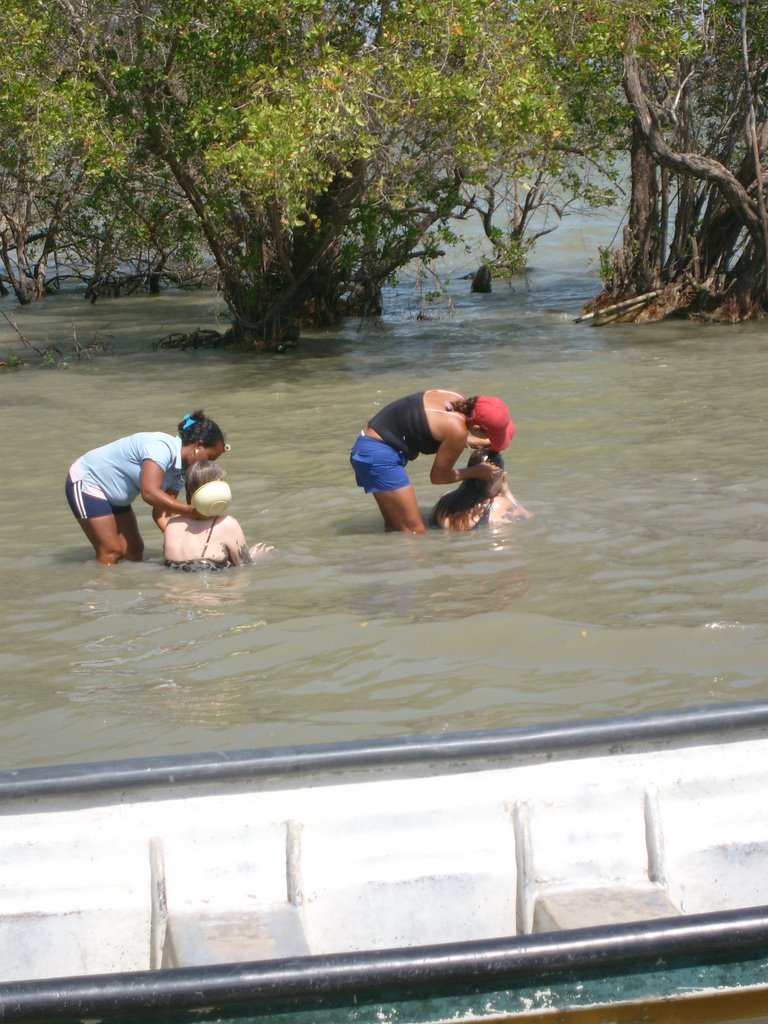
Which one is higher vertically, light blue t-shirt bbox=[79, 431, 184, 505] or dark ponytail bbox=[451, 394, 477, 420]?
A: dark ponytail bbox=[451, 394, 477, 420]

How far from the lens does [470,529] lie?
9.02 metres

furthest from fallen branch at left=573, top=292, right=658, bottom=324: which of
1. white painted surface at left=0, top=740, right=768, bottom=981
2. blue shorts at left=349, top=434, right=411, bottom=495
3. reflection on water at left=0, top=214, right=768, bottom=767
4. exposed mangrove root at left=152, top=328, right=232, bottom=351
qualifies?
white painted surface at left=0, top=740, right=768, bottom=981

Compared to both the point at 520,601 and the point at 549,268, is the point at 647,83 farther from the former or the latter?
the point at 520,601

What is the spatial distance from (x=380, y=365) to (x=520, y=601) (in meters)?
10.1

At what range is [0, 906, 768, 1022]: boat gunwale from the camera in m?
2.97

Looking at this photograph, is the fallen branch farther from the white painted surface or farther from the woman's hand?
the white painted surface

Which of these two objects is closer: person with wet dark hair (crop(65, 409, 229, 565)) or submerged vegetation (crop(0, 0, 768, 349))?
person with wet dark hair (crop(65, 409, 229, 565))

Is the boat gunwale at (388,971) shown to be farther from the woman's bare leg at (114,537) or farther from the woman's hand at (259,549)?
the woman's hand at (259,549)

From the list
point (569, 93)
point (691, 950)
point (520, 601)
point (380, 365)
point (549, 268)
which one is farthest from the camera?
point (549, 268)

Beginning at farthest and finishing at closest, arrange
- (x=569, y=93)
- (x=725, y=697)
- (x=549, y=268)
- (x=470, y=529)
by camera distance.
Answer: (x=549, y=268) → (x=569, y=93) → (x=470, y=529) → (x=725, y=697)

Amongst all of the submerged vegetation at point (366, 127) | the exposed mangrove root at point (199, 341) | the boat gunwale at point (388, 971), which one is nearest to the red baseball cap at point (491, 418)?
the boat gunwale at point (388, 971)

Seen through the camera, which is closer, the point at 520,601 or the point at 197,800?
the point at 197,800

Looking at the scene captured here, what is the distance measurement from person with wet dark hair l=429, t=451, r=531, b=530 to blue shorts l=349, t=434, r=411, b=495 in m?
0.50

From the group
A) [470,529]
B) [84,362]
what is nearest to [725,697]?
[470,529]
